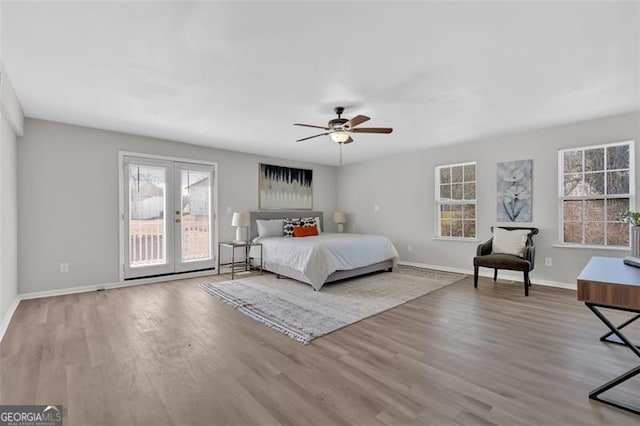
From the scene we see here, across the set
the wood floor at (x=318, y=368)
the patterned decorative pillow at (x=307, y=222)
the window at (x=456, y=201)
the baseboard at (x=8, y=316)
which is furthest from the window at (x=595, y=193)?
the baseboard at (x=8, y=316)

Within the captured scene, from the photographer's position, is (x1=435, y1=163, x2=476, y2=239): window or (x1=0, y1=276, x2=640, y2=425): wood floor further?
(x1=435, y1=163, x2=476, y2=239): window

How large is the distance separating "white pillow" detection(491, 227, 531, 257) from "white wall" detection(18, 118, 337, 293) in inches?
221

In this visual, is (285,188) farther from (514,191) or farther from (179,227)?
(514,191)

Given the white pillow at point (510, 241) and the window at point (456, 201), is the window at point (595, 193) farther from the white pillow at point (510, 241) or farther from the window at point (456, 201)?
the window at point (456, 201)

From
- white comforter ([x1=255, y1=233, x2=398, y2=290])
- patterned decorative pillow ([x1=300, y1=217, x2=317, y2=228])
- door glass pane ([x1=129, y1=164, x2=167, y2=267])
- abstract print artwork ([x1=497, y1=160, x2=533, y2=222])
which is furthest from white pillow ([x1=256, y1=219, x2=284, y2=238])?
abstract print artwork ([x1=497, y1=160, x2=533, y2=222])

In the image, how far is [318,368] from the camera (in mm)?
2082

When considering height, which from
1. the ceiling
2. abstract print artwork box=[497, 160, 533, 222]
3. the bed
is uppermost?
the ceiling

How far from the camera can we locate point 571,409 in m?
1.62

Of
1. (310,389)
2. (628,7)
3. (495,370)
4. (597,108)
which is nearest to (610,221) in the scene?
(597,108)

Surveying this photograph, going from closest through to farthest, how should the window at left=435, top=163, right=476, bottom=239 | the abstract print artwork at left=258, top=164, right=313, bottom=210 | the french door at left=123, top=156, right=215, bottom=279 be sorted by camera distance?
the french door at left=123, top=156, right=215, bottom=279 → the window at left=435, top=163, right=476, bottom=239 → the abstract print artwork at left=258, top=164, right=313, bottom=210

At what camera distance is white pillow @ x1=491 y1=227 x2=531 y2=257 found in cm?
423

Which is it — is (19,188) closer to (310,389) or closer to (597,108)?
(310,389)

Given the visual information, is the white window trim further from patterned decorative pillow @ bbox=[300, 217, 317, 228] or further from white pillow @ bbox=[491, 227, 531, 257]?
patterned decorative pillow @ bbox=[300, 217, 317, 228]

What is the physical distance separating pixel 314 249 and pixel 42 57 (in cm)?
341
